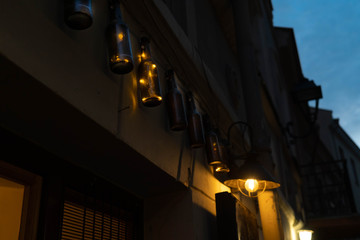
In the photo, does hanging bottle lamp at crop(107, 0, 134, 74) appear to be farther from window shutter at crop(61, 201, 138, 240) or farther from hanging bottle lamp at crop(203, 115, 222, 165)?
hanging bottle lamp at crop(203, 115, 222, 165)

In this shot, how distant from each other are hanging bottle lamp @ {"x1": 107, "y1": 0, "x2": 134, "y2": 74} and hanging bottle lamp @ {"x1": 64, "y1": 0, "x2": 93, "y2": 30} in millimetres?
297

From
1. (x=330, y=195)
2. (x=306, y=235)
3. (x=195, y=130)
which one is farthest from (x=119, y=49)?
(x=330, y=195)

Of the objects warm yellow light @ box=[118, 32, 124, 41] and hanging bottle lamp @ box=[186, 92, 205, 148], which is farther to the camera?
hanging bottle lamp @ box=[186, 92, 205, 148]

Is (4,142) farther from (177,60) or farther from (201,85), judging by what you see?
(201,85)

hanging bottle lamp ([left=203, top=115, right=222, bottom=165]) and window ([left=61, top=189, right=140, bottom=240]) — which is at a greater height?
hanging bottle lamp ([left=203, top=115, right=222, bottom=165])

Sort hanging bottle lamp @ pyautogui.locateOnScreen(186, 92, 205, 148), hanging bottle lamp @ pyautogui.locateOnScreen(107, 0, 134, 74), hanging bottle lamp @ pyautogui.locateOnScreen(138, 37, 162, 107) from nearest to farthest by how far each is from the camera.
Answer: hanging bottle lamp @ pyautogui.locateOnScreen(107, 0, 134, 74) → hanging bottle lamp @ pyautogui.locateOnScreen(138, 37, 162, 107) → hanging bottle lamp @ pyautogui.locateOnScreen(186, 92, 205, 148)

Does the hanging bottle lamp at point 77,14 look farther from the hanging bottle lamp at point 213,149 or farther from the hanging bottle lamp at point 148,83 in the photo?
the hanging bottle lamp at point 213,149

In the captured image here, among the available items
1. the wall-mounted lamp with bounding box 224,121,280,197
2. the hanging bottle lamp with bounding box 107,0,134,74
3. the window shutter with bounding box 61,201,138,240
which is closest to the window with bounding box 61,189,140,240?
the window shutter with bounding box 61,201,138,240

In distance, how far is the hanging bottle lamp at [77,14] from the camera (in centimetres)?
207

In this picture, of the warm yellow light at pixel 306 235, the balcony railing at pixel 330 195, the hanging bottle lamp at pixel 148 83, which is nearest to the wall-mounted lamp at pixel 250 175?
the hanging bottle lamp at pixel 148 83

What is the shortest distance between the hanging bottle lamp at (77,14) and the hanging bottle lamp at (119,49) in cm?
30

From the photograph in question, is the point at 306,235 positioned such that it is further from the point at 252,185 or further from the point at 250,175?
the point at 250,175

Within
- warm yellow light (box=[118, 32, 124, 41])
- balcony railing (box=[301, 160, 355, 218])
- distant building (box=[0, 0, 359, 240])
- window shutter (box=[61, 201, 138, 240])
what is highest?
balcony railing (box=[301, 160, 355, 218])

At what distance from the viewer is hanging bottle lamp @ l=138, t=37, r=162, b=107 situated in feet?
9.27
